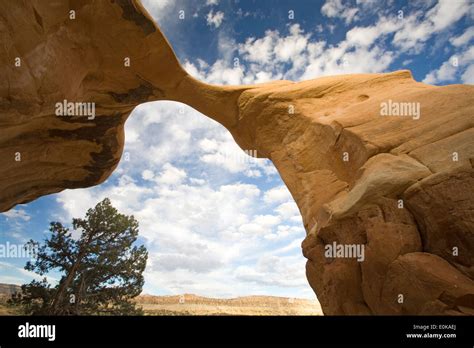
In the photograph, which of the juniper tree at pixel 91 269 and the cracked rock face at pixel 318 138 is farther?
the juniper tree at pixel 91 269

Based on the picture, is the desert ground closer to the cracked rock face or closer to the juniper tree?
the juniper tree

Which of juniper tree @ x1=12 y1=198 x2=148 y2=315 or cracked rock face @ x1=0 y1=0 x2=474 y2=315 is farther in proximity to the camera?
juniper tree @ x1=12 y1=198 x2=148 y2=315

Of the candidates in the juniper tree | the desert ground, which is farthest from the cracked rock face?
the desert ground

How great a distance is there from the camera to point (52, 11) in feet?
26.3

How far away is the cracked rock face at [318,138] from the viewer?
5.40m

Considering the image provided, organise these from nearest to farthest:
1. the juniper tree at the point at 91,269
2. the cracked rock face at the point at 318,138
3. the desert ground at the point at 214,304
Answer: the cracked rock face at the point at 318,138, the juniper tree at the point at 91,269, the desert ground at the point at 214,304

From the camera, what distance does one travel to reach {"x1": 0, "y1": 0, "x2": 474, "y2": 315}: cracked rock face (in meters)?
5.40

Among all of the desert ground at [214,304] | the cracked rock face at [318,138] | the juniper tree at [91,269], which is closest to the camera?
the cracked rock face at [318,138]

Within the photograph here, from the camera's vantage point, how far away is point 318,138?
905cm

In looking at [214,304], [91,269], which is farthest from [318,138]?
[214,304]

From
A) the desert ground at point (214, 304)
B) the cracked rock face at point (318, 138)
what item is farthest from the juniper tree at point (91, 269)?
the desert ground at point (214, 304)

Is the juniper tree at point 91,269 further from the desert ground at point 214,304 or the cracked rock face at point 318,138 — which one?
the desert ground at point 214,304
